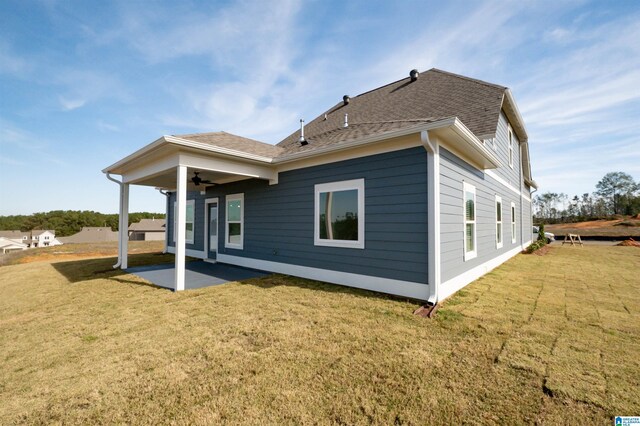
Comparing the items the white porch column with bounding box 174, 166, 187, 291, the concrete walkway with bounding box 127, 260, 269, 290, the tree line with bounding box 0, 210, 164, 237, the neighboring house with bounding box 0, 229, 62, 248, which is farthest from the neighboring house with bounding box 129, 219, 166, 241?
the white porch column with bounding box 174, 166, 187, 291

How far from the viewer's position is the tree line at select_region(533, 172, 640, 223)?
43.8m

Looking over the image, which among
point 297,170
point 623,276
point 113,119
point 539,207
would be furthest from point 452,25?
point 539,207

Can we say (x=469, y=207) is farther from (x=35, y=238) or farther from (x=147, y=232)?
(x=35, y=238)

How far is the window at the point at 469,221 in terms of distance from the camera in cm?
579

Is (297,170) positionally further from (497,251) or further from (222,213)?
(497,251)

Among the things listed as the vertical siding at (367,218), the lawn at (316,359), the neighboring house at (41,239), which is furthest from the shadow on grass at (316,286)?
the neighboring house at (41,239)

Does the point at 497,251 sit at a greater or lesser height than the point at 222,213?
lesser

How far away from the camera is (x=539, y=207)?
173 feet

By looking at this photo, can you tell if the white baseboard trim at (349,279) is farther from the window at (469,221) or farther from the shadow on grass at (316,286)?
the window at (469,221)

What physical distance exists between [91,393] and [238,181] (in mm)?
6716

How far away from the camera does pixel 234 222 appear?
8484 millimetres

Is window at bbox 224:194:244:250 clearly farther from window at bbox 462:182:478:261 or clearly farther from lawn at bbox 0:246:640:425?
window at bbox 462:182:478:261

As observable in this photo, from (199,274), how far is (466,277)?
645 cm

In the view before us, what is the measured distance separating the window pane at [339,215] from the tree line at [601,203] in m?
51.4
